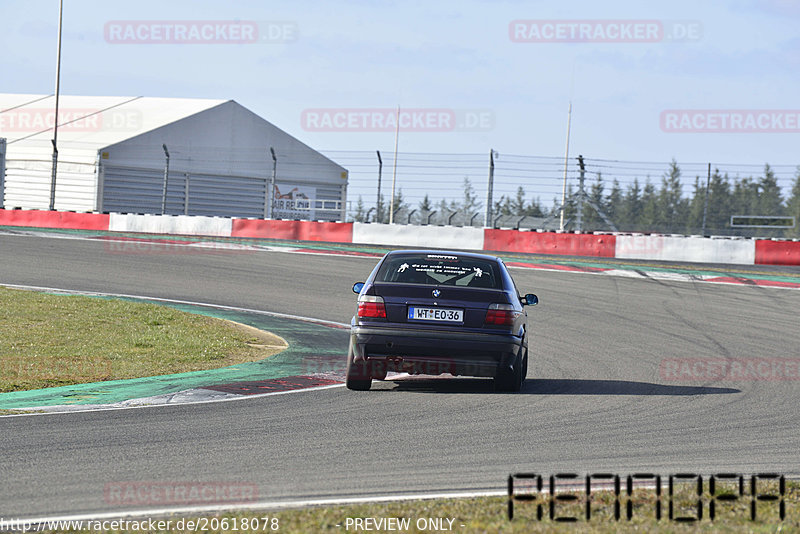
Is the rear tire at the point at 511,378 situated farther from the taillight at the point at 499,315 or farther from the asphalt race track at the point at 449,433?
the taillight at the point at 499,315

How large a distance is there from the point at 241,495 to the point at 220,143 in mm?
34034

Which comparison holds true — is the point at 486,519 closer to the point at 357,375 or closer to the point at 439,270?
the point at 357,375

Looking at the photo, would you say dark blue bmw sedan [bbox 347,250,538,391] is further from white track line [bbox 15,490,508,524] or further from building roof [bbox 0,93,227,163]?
building roof [bbox 0,93,227,163]

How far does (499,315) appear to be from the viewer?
29.7 feet

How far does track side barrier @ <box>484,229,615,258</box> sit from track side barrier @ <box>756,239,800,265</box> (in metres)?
3.34

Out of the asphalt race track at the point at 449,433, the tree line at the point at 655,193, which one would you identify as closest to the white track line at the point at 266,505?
the asphalt race track at the point at 449,433

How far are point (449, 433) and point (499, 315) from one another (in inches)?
78.0

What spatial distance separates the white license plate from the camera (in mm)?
9023

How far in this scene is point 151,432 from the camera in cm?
702

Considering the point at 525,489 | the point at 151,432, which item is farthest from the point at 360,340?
the point at 525,489

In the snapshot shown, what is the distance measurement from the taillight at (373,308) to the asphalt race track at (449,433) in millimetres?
720

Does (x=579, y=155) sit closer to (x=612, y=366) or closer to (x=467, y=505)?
(x=612, y=366)

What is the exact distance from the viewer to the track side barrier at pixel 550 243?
24656 millimetres

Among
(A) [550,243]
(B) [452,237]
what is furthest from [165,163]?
(A) [550,243]
